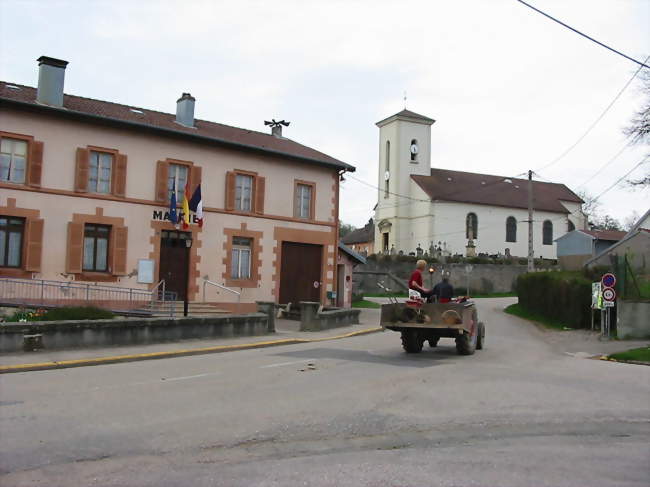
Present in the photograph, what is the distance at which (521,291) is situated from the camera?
3244 cm

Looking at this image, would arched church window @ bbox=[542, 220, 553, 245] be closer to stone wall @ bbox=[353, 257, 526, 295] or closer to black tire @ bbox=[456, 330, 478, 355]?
stone wall @ bbox=[353, 257, 526, 295]

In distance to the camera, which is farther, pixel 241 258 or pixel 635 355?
pixel 241 258

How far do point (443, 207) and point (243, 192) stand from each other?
40.2 metres

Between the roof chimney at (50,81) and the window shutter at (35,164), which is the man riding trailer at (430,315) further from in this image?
the roof chimney at (50,81)

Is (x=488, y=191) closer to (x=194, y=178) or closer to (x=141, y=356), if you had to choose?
(x=194, y=178)

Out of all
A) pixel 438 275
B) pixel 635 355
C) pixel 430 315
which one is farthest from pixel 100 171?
pixel 438 275

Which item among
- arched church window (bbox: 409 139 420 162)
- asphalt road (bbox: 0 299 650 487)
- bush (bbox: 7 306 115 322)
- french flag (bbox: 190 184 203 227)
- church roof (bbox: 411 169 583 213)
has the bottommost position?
asphalt road (bbox: 0 299 650 487)

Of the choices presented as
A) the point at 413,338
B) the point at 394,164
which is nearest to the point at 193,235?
the point at 413,338

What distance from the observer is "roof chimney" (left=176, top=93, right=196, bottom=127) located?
27422 mm

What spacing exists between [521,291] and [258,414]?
26368 millimetres

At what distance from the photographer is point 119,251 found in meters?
23.9

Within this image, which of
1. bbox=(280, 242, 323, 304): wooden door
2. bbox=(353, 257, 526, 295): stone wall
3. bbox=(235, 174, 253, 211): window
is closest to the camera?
bbox=(235, 174, 253, 211): window

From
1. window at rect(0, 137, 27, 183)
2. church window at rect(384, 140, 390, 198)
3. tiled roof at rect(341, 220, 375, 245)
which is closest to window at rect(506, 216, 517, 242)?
church window at rect(384, 140, 390, 198)

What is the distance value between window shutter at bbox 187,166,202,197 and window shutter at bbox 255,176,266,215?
266cm
